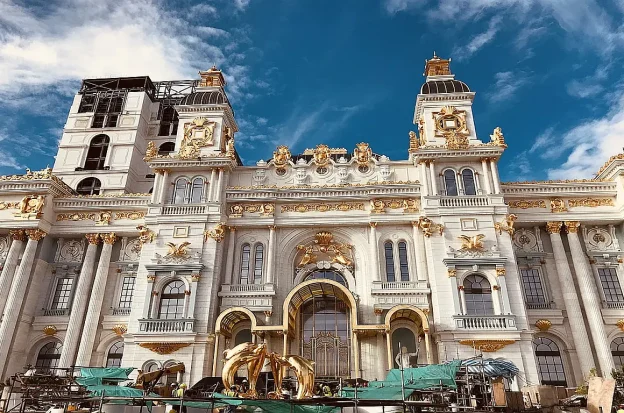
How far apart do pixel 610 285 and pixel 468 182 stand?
1147cm

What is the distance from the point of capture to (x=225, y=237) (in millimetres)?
34625

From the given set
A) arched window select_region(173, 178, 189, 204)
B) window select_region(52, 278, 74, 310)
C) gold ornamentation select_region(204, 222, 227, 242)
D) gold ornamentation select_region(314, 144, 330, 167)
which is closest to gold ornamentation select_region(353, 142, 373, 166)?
gold ornamentation select_region(314, 144, 330, 167)

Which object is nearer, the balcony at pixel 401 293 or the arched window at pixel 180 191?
the balcony at pixel 401 293

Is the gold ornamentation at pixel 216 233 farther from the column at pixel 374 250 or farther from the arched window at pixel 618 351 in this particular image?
the arched window at pixel 618 351

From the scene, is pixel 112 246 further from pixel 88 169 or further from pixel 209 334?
pixel 88 169

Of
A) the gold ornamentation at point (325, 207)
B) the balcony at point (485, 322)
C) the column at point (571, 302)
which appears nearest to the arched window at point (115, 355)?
the gold ornamentation at point (325, 207)

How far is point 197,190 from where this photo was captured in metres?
36.0

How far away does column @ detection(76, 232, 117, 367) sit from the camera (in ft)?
106

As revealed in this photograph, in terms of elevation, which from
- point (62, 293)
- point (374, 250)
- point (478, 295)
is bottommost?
point (478, 295)

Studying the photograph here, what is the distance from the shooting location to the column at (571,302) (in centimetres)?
3017

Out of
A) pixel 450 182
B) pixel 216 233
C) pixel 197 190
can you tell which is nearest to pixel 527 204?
pixel 450 182

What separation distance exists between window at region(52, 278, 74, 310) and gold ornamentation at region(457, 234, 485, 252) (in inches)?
1083

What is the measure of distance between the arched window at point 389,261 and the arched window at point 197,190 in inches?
537

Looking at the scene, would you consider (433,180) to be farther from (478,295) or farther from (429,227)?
(478,295)
